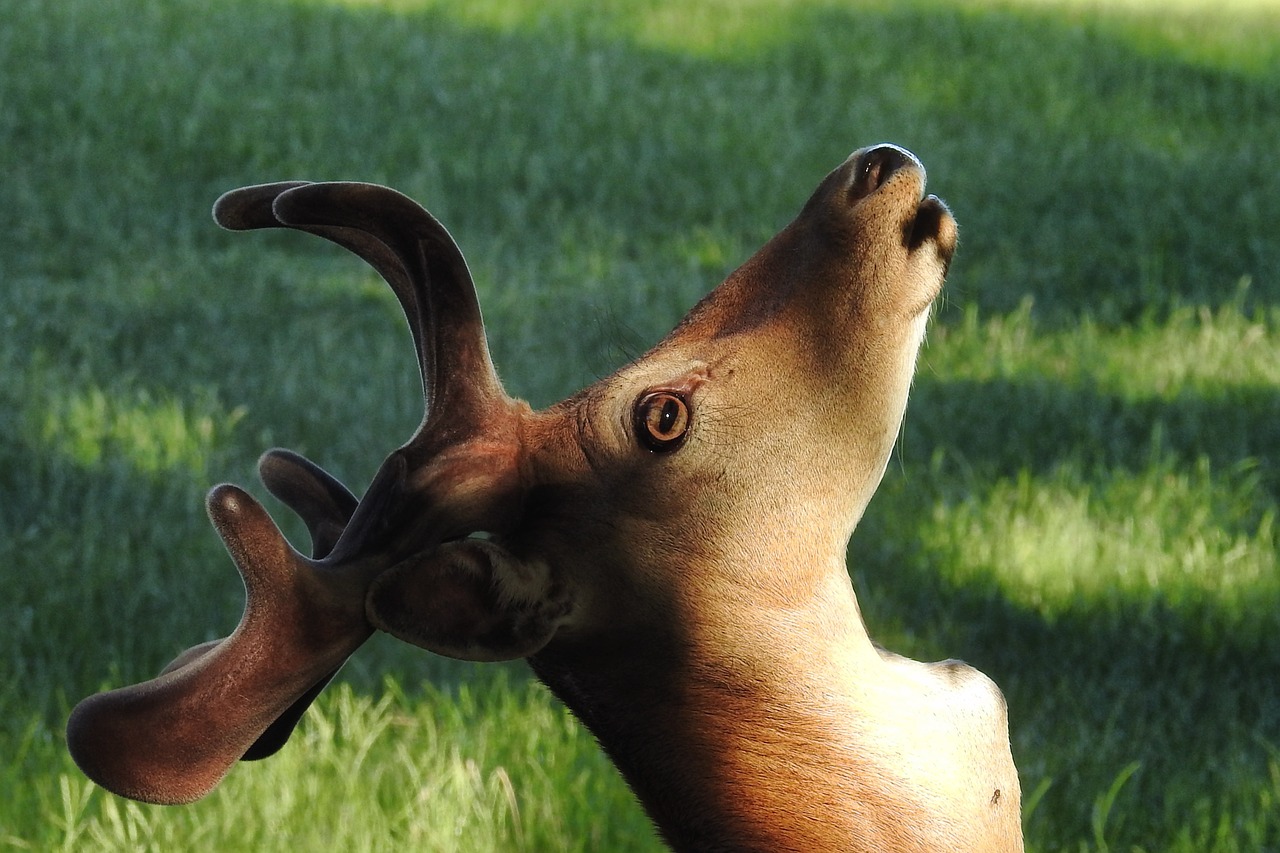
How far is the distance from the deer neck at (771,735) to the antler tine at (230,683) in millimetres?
331

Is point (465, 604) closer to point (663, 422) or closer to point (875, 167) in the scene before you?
point (663, 422)

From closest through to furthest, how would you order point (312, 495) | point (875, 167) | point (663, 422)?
point (663, 422), point (875, 167), point (312, 495)

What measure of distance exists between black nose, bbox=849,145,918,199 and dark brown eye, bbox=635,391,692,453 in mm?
366

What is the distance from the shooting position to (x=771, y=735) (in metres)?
2.04

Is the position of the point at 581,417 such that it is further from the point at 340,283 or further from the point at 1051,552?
the point at 340,283

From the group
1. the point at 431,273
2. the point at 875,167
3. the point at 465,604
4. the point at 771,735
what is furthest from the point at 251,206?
the point at 771,735

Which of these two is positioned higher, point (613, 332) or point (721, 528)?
point (613, 332)

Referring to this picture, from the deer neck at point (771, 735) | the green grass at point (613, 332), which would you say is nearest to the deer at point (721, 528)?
the deer neck at point (771, 735)

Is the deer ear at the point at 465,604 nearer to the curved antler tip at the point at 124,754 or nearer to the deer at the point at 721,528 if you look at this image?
the deer at the point at 721,528

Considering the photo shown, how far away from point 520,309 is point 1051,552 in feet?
9.28

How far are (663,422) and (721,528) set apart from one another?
144 millimetres

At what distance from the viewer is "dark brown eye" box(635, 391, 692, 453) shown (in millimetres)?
2020

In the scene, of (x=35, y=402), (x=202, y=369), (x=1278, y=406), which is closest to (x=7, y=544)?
(x=35, y=402)

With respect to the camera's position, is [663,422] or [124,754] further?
[663,422]
